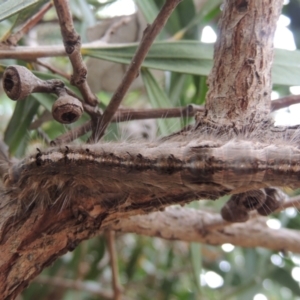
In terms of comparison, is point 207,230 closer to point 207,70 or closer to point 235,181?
point 207,70

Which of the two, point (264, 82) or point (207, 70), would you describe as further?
point (207, 70)

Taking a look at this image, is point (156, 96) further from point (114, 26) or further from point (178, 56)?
point (114, 26)

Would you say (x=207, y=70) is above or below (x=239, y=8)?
below

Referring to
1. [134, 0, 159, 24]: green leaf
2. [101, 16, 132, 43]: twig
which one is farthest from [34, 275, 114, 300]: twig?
[134, 0, 159, 24]: green leaf

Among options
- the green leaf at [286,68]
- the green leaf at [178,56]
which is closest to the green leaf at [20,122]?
the green leaf at [178,56]

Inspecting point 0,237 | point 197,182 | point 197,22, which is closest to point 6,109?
point 197,22

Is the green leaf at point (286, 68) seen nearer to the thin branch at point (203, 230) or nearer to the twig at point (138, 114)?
the twig at point (138, 114)

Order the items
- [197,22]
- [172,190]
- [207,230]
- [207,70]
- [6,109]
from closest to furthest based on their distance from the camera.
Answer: [172,190] → [207,70] → [207,230] → [197,22] → [6,109]

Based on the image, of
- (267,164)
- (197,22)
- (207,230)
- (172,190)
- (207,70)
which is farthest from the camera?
(197,22)
